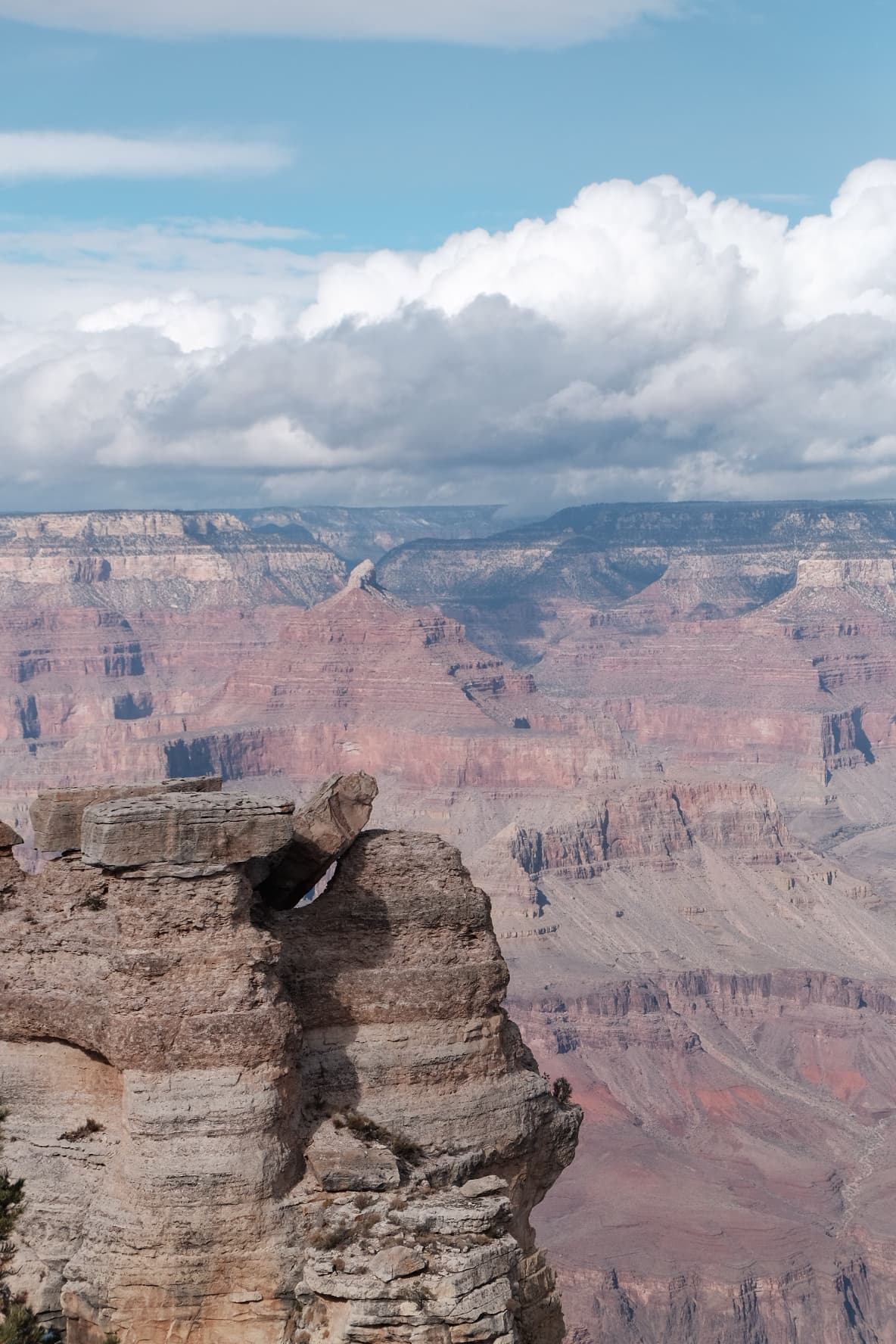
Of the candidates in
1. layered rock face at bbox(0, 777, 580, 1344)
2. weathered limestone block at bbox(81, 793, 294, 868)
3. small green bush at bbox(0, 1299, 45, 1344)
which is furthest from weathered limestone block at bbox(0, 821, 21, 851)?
small green bush at bbox(0, 1299, 45, 1344)

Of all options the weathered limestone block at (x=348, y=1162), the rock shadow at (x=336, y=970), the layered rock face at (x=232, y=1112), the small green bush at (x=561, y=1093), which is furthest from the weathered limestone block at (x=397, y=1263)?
the small green bush at (x=561, y=1093)

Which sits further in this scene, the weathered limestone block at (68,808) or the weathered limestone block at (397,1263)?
the weathered limestone block at (68,808)

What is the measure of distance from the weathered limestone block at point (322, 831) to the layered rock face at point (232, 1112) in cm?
101

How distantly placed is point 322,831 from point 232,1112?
5021 millimetres

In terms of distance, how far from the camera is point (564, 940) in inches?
6250

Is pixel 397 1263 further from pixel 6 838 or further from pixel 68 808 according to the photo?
pixel 6 838

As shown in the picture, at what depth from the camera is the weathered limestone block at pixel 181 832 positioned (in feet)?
70.9

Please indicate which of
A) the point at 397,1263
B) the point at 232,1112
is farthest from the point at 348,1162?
the point at 397,1263

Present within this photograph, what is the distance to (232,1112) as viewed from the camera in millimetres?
21328

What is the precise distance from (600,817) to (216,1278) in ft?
512

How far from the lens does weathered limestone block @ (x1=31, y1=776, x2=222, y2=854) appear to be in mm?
24531

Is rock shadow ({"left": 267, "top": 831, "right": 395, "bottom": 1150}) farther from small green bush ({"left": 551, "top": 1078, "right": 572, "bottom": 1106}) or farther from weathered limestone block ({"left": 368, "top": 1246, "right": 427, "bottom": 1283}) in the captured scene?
small green bush ({"left": 551, "top": 1078, "right": 572, "bottom": 1106})

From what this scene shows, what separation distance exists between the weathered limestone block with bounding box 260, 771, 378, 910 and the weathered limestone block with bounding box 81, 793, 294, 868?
2.66m

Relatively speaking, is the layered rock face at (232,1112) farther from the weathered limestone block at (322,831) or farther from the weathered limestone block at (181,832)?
the weathered limestone block at (322,831)
